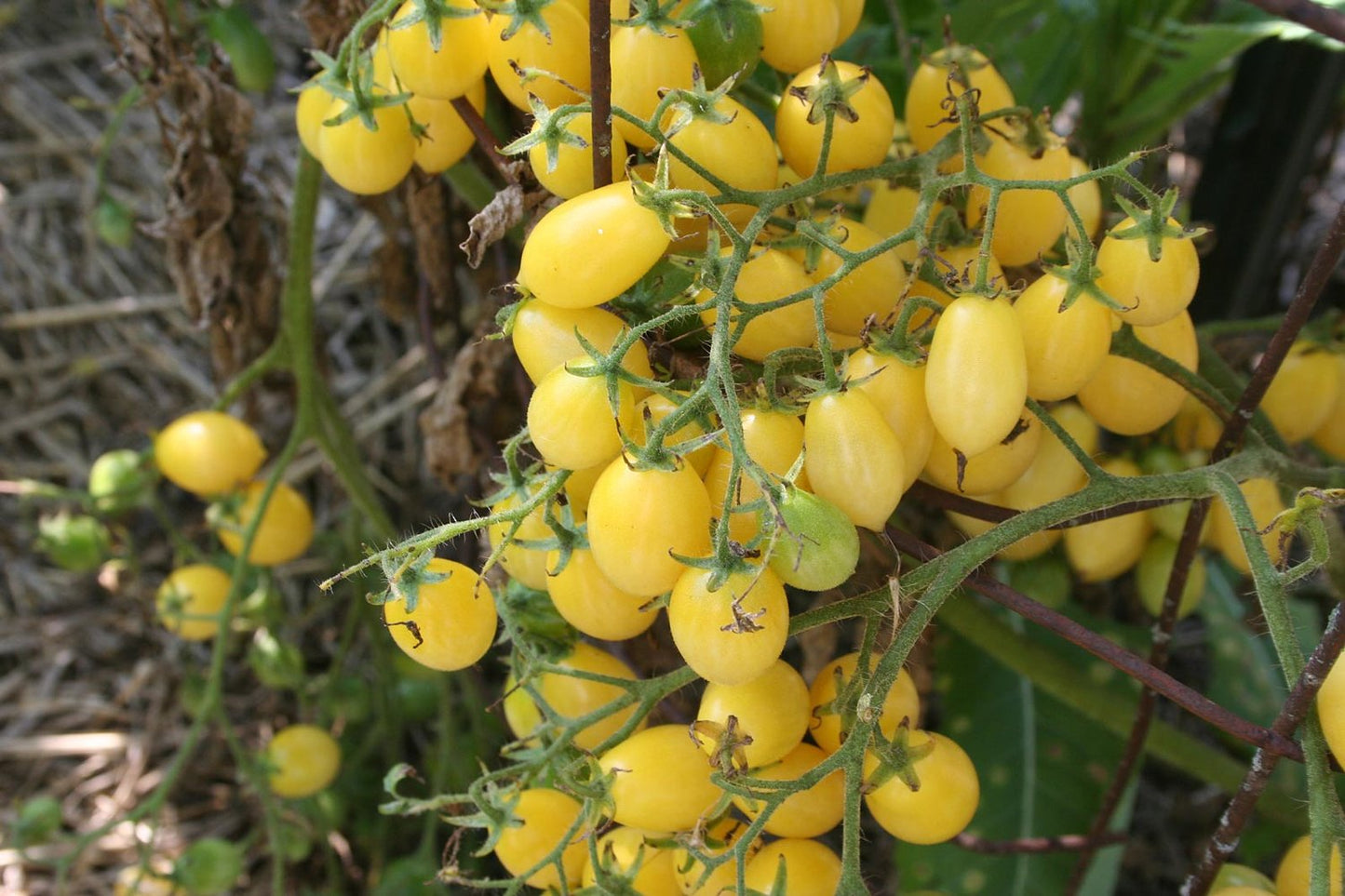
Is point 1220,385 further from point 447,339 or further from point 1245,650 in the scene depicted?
point 447,339

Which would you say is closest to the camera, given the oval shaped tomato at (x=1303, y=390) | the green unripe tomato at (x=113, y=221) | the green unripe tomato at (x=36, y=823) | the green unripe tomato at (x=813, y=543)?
the green unripe tomato at (x=813, y=543)

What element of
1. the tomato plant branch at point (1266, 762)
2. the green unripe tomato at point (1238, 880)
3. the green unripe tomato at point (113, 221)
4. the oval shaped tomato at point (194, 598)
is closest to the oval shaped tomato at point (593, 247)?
the tomato plant branch at point (1266, 762)

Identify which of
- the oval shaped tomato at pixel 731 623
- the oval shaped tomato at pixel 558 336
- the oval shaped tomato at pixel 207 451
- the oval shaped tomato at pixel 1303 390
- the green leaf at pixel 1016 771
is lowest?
the green leaf at pixel 1016 771

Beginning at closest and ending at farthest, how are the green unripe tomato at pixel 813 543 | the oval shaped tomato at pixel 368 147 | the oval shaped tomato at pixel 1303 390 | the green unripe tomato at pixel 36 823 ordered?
the green unripe tomato at pixel 813 543 → the oval shaped tomato at pixel 368 147 → the oval shaped tomato at pixel 1303 390 → the green unripe tomato at pixel 36 823

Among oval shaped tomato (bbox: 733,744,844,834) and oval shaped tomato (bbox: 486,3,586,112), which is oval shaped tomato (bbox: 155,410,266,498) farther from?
oval shaped tomato (bbox: 733,744,844,834)

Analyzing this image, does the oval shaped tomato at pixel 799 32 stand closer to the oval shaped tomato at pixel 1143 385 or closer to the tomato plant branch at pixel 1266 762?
the oval shaped tomato at pixel 1143 385

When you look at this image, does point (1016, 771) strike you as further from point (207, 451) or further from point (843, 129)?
point (207, 451)

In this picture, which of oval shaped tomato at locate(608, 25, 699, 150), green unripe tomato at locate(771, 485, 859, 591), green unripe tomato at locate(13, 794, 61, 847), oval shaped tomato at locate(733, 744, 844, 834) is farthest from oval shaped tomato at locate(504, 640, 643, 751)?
green unripe tomato at locate(13, 794, 61, 847)
